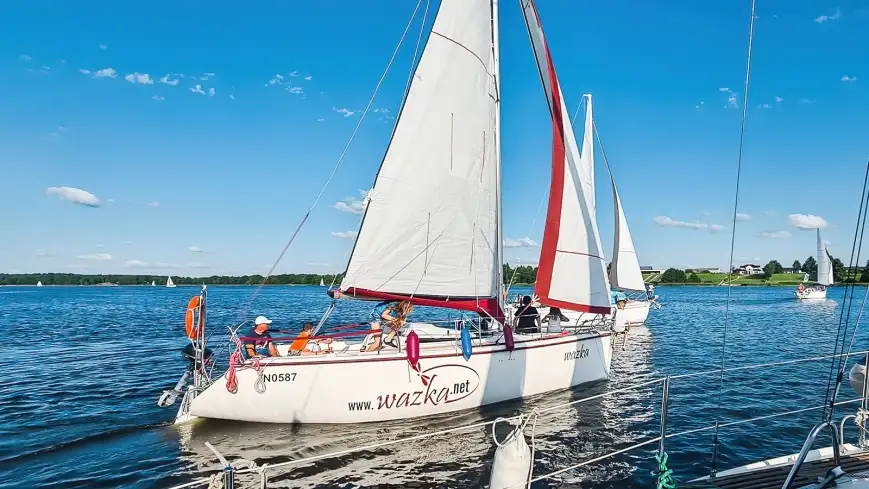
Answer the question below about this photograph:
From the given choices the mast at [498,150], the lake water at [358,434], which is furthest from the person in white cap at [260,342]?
the mast at [498,150]

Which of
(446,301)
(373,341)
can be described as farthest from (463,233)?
(373,341)

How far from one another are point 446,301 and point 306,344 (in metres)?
3.87

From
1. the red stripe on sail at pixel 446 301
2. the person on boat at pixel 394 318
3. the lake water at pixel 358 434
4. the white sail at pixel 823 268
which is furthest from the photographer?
the white sail at pixel 823 268

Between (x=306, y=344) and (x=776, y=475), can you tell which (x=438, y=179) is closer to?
(x=306, y=344)

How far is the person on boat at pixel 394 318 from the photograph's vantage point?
12570 mm

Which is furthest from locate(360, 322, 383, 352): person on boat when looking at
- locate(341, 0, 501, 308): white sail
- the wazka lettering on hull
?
locate(341, 0, 501, 308): white sail

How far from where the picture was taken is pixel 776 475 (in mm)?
6883

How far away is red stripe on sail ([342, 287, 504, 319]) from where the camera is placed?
13.6 meters

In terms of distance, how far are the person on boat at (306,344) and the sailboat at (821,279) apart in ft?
254

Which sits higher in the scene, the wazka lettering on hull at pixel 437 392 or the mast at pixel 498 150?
the mast at pixel 498 150

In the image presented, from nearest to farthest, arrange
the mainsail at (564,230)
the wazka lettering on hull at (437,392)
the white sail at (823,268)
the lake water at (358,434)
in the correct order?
the lake water at (358,434), the wazka lettering on hull at (437,392), the mainsail at (564,230), the white sail at (823,268)

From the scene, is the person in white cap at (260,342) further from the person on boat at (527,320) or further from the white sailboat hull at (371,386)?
the person on boat at (527,320)

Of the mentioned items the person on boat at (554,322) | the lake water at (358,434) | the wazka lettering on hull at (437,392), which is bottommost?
the lake water at (358,434)

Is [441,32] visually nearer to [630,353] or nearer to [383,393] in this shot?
[383,393]
